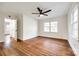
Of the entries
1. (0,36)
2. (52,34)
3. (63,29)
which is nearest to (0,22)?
(0,36)

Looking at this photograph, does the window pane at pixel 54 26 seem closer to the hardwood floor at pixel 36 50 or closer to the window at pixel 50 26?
the window at pixel 50 26

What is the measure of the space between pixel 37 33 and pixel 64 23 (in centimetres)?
352

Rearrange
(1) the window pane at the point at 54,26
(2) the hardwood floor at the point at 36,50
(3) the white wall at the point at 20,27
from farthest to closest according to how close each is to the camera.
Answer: (1) the window pane at the point at 54,26 < (3) the white wall at the point at 20,27 < (2) the hardwood floor at the point at 36,50

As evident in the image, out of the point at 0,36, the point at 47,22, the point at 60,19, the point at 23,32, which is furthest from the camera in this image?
the point at 47,22

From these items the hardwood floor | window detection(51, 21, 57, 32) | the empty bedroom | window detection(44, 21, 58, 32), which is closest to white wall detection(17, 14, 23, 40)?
the empty bedroom

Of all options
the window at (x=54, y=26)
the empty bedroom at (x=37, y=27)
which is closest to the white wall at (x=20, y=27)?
the empty bedroom at (x=37, y=27)

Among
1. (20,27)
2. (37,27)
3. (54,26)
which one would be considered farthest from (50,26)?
(20,27)

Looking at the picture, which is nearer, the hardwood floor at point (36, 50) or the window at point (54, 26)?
the hardwood floor at point (36, 50)

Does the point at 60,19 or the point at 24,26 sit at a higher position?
the point at 60,19

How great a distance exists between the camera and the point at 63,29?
5.61 metres

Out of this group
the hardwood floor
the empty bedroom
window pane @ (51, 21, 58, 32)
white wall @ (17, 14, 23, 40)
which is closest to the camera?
the hardwood floor

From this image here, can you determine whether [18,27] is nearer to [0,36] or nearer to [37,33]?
[0,36]

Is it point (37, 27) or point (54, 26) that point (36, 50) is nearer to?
point (54, 26)

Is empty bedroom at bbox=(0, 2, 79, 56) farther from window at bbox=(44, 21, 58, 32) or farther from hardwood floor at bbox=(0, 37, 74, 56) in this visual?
hardwood floor at bbox=(0, 37, 74, 56)
